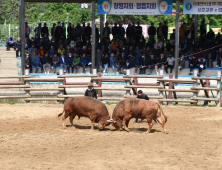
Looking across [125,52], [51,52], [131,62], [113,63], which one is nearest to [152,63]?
[131,62]

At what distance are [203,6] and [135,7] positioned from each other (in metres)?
3.70

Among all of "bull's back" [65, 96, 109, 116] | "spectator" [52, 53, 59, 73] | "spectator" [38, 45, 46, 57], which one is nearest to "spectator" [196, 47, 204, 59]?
"spectator" [52, 53, 59, 73]

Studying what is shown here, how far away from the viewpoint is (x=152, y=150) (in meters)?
A: 10.1

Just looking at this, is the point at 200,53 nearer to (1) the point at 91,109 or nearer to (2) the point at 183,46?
(2) the point at 183,46

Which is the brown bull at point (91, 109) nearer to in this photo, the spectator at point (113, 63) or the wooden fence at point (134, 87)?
the wooden fence at point (134, 87)

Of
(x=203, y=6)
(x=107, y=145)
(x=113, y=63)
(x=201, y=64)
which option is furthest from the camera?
(x=113, y=63)

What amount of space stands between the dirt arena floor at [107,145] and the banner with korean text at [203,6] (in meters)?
8.47

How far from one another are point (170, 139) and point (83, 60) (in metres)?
13.5

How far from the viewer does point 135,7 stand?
70.7 feet

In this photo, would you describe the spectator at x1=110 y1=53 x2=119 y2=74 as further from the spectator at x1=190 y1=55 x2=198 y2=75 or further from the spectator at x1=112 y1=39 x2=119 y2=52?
the spectator at x1=190 y1=55 x2=198 y2=75

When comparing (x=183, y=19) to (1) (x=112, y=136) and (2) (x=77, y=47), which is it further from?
(1) (x=112, y=136)

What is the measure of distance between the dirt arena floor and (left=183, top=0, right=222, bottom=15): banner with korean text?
27.8 feet

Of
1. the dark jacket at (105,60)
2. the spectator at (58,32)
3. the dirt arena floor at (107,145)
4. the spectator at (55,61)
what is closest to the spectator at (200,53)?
the dark jacket at (105,60)

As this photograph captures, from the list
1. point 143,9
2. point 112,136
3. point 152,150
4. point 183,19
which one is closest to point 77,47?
point 143,9
